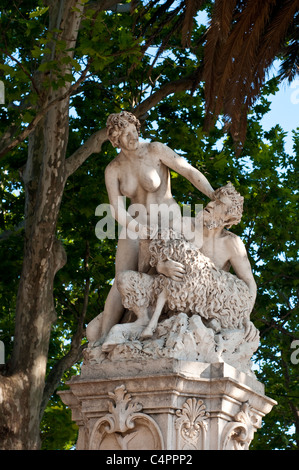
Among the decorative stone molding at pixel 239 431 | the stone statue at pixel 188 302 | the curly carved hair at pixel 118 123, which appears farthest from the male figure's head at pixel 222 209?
the decorative stone molding at pixel 239 431

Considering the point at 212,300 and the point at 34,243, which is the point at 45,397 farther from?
the point at 212,300

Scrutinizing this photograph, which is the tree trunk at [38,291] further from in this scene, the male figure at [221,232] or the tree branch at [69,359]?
the male figure at [221,232]

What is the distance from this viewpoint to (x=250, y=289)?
739 centimetres

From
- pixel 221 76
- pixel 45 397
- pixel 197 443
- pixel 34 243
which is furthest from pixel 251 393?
pixel 45 397

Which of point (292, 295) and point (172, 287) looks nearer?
point (172, 287)

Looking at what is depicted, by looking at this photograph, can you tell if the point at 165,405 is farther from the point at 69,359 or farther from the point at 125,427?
the point at 69,359

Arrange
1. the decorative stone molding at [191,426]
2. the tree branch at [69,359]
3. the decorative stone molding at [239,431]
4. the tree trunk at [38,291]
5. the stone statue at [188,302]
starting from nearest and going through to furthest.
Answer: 1. the decorative stone molding at [191,426]
2. the decorative stone molding at [239,431]
3. the stone statue at [188,302]
4. the tree trunk at [38,291]
5. the tree branch at [69,359]

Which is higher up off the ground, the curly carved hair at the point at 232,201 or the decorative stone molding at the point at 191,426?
the curly carved hair at the point at 232,201

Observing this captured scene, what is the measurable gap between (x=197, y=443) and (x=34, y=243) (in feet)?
15.3

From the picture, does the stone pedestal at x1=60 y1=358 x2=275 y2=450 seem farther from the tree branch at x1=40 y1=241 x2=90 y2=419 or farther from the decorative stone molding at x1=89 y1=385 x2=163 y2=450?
the tree branch at x1=40 y1=241 x2=90 y2=419

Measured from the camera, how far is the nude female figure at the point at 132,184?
23.8 feet

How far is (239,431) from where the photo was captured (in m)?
6.66

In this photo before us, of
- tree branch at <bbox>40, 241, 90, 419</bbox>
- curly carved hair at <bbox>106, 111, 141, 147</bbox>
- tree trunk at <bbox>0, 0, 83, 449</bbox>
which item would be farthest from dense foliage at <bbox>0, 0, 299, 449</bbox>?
curly carved hair at <bbox>106, 111, 141, 147</bbox>

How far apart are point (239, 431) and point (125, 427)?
87 cm
